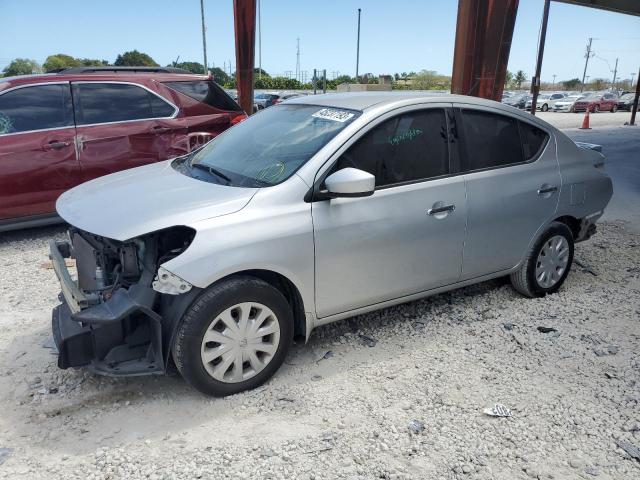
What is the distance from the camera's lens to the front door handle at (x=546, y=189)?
417 cm

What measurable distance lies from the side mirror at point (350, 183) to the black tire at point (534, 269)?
6.30 feet

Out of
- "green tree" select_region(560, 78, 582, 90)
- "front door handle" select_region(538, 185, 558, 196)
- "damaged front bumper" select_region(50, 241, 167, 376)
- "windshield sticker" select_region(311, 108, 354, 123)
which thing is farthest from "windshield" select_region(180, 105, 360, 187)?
"green tree" select_region(560, 78, 582, 90)

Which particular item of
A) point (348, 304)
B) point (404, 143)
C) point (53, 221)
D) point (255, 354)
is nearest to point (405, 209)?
point (404, 143)

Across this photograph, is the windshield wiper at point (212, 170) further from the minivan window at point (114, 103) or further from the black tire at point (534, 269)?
the minivan window at point (114, 103)

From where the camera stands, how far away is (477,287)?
4746 mm

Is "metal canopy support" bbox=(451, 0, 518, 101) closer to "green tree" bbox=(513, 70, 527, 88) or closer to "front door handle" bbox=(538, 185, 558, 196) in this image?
"front door handle" bbox=(538, 185, 558, 196)

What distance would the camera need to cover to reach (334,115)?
11.6 ft

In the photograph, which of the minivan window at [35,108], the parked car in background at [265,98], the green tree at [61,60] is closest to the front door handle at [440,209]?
the minivan window at [35,108]

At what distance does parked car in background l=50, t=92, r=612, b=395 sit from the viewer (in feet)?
9.26

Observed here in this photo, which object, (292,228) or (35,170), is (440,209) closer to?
(292,228)

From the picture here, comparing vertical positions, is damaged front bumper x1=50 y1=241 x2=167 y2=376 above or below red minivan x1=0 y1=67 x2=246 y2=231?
below

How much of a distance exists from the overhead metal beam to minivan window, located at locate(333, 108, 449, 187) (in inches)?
879

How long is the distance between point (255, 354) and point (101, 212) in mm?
1192

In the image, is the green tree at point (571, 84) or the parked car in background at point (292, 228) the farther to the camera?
the green tree at point (571, 84)
